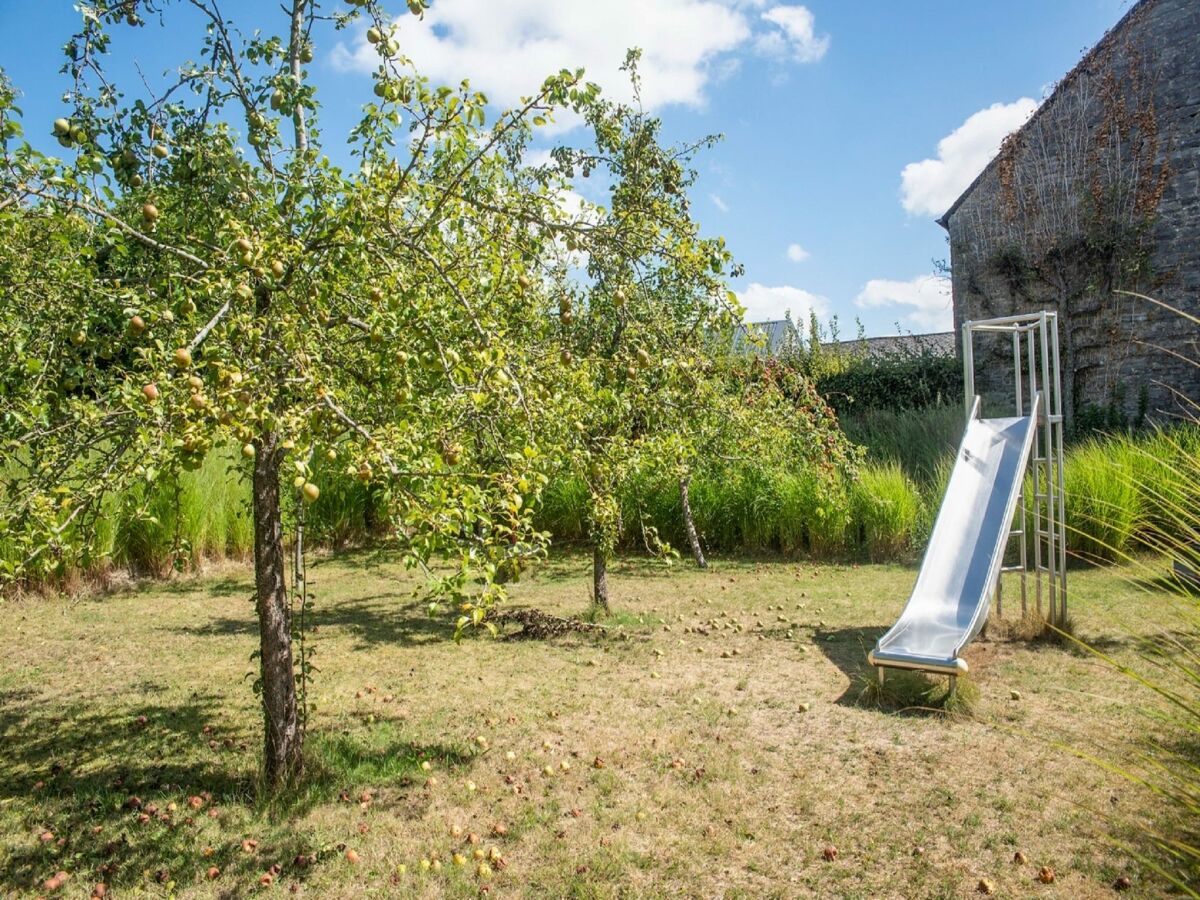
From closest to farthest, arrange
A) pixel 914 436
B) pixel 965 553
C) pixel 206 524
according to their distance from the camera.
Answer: pixel 965 553
pixel 206 524
pixel 914 436

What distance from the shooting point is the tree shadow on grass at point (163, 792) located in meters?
3.13

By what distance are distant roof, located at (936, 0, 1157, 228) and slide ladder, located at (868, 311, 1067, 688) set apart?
10.1 m

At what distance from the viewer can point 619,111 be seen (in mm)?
7301

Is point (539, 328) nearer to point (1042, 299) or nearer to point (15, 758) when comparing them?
point (15, 758)

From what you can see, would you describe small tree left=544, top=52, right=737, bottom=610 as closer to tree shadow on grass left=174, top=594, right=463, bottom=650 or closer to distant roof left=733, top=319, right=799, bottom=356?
distant roof left=733, top=319, right=799, bottom=356

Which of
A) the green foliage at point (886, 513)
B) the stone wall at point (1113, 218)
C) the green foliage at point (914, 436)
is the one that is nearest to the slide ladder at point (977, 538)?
the green foliage at point (886, 513)

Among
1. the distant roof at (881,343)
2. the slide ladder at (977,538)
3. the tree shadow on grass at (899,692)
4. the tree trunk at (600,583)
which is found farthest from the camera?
the distant roof at (881,343)

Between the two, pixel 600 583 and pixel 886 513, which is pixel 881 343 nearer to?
pixel 886 513

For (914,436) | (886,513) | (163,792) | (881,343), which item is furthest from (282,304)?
(881,343)

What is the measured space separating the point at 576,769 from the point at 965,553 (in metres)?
3.70

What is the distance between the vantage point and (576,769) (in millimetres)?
3908

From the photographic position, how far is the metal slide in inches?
198

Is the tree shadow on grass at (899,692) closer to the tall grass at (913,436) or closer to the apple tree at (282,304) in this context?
the apple tree at (282,304)

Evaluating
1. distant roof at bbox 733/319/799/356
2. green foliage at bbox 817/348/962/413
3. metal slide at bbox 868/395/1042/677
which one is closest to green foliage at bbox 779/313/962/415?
green foliage at bbox 817/348/962/413
